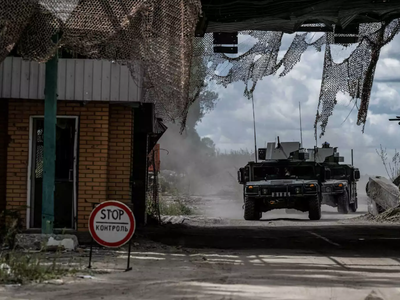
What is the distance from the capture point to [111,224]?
8.66 meters

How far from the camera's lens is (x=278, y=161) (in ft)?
74.7

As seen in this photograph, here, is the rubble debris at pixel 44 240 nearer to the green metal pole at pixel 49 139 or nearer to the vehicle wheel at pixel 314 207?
the green metal pole at pixel 49 139

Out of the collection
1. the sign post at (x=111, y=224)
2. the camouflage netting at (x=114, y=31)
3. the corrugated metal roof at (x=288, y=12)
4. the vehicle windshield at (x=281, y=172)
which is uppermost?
the corrugated metal roof at (x=288, y=12)

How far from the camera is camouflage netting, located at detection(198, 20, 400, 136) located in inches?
508

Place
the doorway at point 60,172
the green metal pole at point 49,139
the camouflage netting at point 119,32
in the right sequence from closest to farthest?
the camouflage netting at point 119,32, the green metal pole at point 49,139, the doorway at point 60,172

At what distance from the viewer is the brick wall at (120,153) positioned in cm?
1349

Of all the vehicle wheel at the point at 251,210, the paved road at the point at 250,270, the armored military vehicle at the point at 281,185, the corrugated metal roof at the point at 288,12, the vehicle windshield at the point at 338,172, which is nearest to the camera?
the paved road at the point at 250,270

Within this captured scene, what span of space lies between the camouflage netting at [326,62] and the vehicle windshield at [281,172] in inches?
354

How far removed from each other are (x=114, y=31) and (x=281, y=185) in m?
13.1

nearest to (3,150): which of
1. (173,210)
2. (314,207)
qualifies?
(314,207)

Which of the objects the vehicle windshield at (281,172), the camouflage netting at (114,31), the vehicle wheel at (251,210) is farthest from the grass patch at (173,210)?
the camouflage netting at (114,31)

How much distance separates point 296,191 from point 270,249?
8917mm

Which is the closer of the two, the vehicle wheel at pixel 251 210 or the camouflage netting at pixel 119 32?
the camouflage netting at pixel 119 32

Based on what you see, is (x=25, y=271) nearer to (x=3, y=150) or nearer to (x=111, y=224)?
(x=111, y=224)
